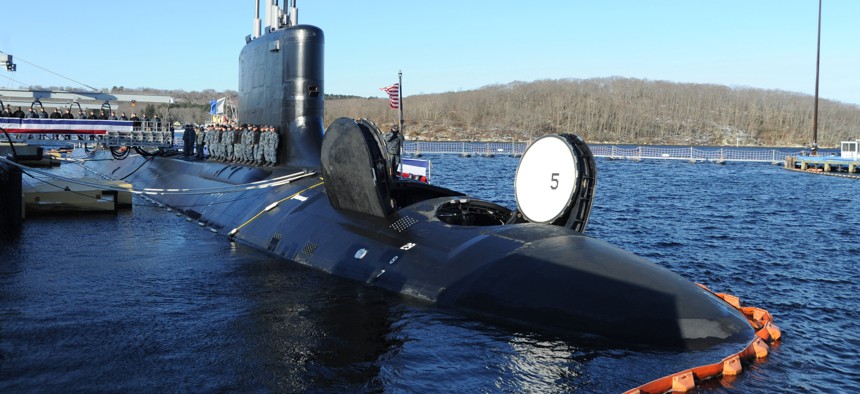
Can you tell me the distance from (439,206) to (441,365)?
5369 millimetres

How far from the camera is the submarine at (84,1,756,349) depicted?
10906mm

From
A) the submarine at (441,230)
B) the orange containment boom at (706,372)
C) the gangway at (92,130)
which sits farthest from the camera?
the gangway at (92,130)

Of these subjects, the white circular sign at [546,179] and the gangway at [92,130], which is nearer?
the white circular sign at [546,179]

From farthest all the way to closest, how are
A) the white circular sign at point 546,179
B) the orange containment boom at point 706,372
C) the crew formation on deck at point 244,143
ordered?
the crew formation on deck at point 244,143 < the white circular sign at point 546,179 < the orange containment boom at point 706,372

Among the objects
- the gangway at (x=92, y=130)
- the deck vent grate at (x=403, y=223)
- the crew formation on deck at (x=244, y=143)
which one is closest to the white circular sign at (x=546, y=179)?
the deck vent grate at (x=403, y=223)

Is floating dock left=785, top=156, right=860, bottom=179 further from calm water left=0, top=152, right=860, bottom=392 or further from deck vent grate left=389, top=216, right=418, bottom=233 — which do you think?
deck vent grate left=389, top=216, right=418, bottom=233

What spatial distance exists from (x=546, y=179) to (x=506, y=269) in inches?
95.7

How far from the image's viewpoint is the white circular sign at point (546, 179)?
1325 cm

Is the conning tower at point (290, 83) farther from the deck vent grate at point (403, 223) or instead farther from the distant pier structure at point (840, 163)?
the distant pier structure at point (840, 163)

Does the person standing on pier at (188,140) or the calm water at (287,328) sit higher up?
the person standing on pier at (188,140)

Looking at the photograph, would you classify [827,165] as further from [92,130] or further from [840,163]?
[92,130]

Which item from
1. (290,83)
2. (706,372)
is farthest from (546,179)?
→ (290,83)

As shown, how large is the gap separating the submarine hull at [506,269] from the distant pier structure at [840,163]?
6066cm

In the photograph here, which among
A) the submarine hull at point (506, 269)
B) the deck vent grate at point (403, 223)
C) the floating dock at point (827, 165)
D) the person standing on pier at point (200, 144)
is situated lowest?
the submarine hull at point (506, 269)
